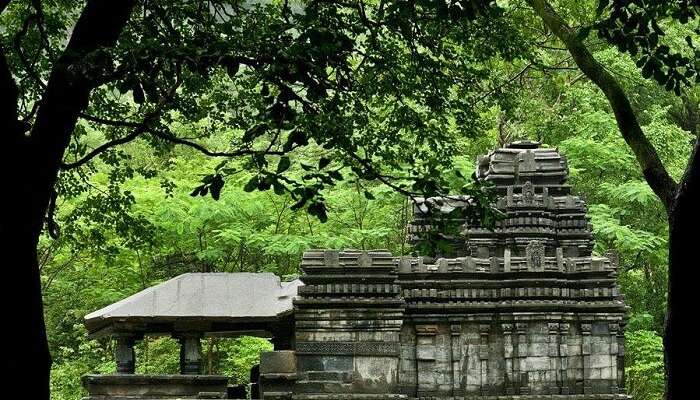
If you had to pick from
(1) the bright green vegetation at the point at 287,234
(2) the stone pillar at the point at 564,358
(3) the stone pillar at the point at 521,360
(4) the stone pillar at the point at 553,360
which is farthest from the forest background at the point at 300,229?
(3) the stone pillar at the point at 521,360

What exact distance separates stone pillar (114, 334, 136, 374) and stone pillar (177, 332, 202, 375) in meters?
0.85

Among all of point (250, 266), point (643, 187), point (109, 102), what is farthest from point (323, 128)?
point (250, 266)

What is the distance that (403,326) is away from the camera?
16.6m

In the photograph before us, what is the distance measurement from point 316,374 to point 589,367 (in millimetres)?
4386

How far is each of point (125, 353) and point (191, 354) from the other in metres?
1.10

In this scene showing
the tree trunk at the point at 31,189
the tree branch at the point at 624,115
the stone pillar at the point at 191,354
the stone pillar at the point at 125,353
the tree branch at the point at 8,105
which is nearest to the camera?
the tree trunk at the point at 31,189

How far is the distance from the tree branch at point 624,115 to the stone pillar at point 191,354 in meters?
9.23

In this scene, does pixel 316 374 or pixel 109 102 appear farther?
pixel 316 374

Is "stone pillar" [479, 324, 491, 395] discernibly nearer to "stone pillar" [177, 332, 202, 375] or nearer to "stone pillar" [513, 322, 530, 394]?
"stone pillar" [513, 322, 530, 394]

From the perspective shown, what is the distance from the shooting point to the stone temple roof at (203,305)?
54.3 feet

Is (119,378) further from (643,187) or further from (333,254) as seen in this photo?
(643,187)

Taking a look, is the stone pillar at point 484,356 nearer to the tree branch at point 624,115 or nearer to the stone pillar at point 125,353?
the stone pillar at point 125,353

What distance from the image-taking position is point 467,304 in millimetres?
16656

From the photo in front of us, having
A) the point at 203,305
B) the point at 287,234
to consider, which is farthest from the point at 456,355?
the point at 287,234
